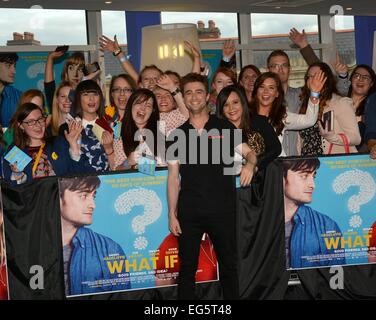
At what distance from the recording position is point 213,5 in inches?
407

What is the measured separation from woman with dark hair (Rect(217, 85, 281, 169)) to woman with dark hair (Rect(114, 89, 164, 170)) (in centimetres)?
52

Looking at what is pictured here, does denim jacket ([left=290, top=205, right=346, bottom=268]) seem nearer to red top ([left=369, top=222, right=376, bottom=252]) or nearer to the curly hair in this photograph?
red top ([left=369, top=222, right=376, bottom=252])

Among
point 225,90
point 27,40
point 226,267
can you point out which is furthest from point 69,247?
point 27,40

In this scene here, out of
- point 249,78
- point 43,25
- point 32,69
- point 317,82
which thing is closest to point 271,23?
point 43,25

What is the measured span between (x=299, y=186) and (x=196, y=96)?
1.10 m

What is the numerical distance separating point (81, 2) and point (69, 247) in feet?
17.3

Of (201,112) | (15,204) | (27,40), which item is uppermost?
(27,40)

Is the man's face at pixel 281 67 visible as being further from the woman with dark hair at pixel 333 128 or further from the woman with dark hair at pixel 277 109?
the woman with dark hair at pixel 277 109

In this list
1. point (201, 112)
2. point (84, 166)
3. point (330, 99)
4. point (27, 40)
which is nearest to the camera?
point (201, 112)

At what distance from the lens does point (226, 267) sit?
4723 mm

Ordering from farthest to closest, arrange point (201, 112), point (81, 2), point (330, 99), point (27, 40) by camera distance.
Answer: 1. point (27, 40)
2. point (81, 2)
3. point (330, 99)
4. point (201, 112)

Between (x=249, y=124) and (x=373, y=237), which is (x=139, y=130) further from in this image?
(x=373, y=237)

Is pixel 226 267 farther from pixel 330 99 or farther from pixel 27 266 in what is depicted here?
pixel 330 99

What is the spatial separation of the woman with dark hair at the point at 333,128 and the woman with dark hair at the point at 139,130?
4.22ft
